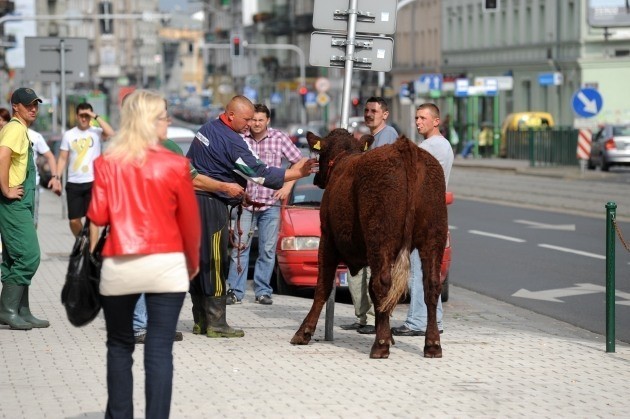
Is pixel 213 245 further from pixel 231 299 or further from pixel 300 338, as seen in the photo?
pixel 231 299

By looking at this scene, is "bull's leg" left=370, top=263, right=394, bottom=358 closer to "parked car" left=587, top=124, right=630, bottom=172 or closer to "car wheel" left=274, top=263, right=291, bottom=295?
"car wheel" left=274, top=263, right=291, bottom=295

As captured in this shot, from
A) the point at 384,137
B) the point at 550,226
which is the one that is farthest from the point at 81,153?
the point at 550,226

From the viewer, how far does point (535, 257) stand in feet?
68.6

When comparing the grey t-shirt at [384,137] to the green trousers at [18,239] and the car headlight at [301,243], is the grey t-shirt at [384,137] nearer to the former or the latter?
the green trousers at [18,239]

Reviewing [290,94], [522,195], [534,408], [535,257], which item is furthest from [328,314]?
[290,94]

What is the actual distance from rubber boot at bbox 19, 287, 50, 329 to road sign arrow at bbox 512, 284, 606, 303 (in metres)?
5.60

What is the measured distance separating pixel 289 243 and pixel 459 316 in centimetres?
233

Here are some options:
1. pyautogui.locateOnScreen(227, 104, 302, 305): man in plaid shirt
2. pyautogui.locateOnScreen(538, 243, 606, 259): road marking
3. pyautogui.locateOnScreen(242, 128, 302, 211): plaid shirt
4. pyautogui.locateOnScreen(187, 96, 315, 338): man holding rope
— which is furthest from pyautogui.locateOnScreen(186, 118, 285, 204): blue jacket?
pyautogui.locateOnScreen(538, 243, 606, 259): road marking

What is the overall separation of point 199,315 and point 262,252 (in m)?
3.14

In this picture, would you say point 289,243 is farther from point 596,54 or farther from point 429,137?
point 596,54

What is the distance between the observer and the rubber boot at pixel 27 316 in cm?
1260

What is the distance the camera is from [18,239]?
12.4m

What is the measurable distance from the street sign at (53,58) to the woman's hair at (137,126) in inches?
774

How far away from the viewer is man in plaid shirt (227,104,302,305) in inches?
592
